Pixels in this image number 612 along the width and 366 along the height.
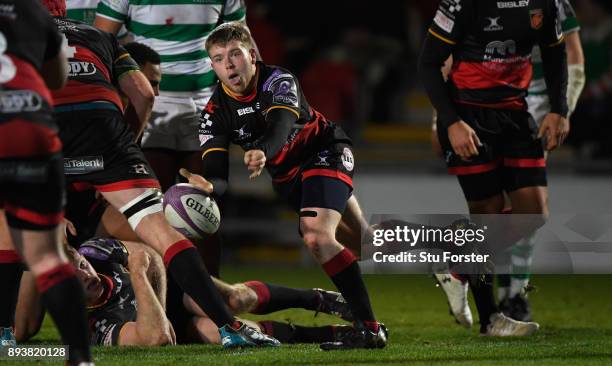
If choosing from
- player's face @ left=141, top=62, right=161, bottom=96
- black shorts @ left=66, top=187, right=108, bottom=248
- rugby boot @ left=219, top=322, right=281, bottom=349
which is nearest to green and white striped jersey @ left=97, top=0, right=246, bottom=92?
player's face @ left=141, top=62, right=161, bottom=96

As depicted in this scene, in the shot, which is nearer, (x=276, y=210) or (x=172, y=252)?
(x=172, y=252)

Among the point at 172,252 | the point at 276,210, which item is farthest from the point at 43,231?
the point at 276,210

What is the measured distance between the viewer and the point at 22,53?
170 inches

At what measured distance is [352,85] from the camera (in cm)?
1400

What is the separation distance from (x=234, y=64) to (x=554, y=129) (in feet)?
6.71

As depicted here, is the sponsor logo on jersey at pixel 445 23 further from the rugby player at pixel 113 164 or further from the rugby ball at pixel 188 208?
the rugby player at pixel 113 164

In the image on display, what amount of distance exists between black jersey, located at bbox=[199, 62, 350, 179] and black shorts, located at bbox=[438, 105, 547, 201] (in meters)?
1.02

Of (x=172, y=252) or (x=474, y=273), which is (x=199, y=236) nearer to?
(x=172, y=252)

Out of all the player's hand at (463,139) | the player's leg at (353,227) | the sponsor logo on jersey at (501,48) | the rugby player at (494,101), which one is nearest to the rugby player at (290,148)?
the player's leg at (353,227)

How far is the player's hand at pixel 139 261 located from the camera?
611 cm

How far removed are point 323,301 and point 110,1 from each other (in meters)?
2.46

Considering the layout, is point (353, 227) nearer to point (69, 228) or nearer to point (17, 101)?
point (69, 228)

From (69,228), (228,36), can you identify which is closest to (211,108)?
(228,36)

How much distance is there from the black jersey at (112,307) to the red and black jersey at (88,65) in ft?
3.33
